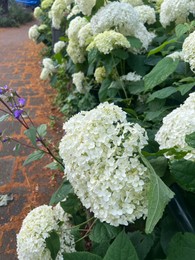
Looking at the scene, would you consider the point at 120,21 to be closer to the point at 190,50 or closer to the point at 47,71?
the point at 190,50

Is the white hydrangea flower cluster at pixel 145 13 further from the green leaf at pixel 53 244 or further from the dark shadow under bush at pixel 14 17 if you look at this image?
the dark shadow under bush at pixel 14 17

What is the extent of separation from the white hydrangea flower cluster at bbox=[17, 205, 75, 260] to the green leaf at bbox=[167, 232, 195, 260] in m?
0.53

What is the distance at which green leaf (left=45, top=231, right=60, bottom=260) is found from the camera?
1.23m

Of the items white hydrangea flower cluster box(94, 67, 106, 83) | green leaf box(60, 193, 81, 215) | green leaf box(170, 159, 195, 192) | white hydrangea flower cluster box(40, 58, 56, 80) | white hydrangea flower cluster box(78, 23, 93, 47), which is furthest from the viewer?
white hydrangea flower cluster box(40, 58, 56, 80)

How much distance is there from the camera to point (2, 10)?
1176cm

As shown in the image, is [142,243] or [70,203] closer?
[142,243]

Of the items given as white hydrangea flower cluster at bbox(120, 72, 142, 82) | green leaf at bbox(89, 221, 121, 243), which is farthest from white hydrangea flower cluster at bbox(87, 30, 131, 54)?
green leaf at bbox(89, 221, 121, 243)

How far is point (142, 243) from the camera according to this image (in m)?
1.06

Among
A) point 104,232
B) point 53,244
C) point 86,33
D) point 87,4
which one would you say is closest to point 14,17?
point 86,33

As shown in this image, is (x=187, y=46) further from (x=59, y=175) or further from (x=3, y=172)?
(x=3, y=172)

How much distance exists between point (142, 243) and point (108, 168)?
0.35 m


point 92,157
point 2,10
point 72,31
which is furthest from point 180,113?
point 2,10

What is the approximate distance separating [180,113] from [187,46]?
50cm

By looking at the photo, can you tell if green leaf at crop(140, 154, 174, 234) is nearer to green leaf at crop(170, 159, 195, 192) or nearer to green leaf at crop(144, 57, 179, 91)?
green leaf at crop(170, 159, 195, 192)
